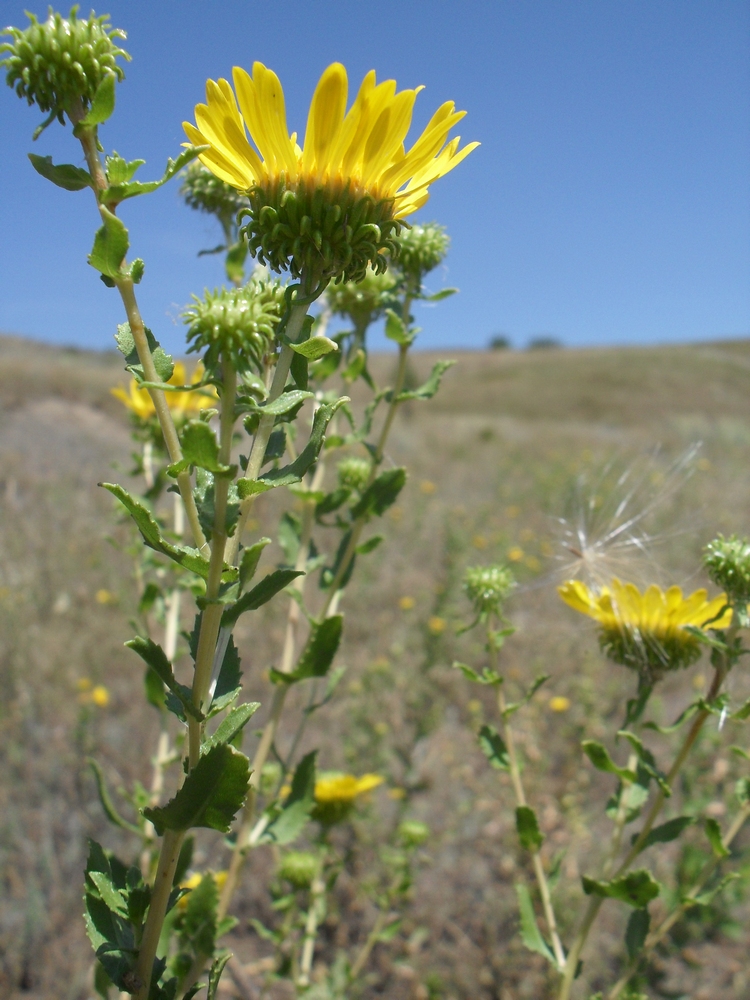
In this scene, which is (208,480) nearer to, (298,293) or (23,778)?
(298,293)

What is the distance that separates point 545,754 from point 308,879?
8.47 feet

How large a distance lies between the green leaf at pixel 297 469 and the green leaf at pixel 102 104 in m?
0.52

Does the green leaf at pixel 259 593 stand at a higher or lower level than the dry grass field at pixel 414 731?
higher

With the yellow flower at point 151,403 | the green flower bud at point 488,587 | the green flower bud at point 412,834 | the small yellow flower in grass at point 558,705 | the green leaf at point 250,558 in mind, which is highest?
the yellow flower at point 151,403

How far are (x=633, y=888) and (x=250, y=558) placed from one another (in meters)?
1.26

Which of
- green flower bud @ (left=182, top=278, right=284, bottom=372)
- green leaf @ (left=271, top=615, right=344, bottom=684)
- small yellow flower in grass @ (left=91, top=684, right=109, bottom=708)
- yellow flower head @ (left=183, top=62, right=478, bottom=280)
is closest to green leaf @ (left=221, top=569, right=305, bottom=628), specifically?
green flower bud @ (left=182, top=278, right=284, bottom=372)

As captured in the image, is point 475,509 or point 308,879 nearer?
point 308,879

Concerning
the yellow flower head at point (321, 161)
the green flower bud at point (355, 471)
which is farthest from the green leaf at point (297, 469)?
the green flower bud at point (355, 471)

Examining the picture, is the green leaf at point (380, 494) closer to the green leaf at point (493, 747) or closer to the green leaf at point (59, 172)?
the green leaf at point (493, 747)

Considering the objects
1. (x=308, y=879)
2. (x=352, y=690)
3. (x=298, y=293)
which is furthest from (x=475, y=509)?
(x=298, y=293)

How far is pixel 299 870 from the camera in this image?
9.12 ft

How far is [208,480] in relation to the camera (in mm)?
1089

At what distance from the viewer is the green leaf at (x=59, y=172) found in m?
0.97

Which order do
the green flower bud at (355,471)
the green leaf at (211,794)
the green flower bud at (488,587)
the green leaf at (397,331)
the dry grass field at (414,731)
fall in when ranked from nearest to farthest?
the green leaf at (211,794) → the green leaf at (397,331) → the green flower bud at (488,587) → the green flower bud at (355,471) → the dry grass field at (414,731)
